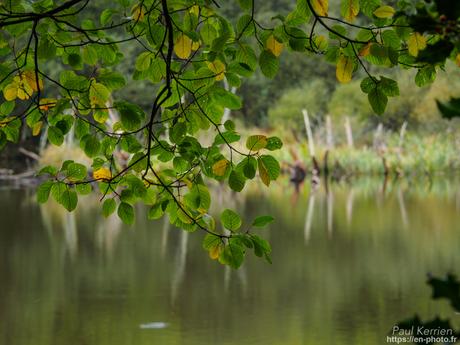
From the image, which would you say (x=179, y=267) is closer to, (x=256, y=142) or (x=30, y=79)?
(x=30, y=79)

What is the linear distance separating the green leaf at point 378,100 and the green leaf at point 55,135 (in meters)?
0.71

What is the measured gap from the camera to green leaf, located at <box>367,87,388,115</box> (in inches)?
64.8

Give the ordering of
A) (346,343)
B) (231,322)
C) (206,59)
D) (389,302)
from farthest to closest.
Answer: (389,302), (231,322), (346,343), (206,59)

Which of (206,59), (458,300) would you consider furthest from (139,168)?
(458,300)

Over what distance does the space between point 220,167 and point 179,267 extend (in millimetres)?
5789

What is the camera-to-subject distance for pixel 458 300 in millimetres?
780

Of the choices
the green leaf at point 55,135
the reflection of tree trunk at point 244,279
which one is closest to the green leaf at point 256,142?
the green leaf at point 55,135

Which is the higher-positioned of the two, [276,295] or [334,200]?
[334,200]

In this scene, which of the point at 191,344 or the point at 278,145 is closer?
the point at 278,145

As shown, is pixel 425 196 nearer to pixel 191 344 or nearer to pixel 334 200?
pixel 334 200

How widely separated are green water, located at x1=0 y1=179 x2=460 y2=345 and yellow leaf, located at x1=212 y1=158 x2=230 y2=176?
3.29 meters

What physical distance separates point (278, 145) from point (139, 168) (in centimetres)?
37

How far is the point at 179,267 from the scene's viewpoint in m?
7.63

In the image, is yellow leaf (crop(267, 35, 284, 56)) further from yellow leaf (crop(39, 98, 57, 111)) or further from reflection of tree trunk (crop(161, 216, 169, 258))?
reflection of tree trunk (crop(161, 216, 169, 258))
